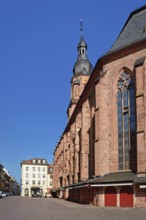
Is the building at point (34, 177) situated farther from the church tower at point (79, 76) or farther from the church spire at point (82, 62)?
the church spire at point (82, 62)

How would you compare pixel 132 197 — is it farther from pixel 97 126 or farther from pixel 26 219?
pixel 26 219

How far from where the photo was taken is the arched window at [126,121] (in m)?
33.0

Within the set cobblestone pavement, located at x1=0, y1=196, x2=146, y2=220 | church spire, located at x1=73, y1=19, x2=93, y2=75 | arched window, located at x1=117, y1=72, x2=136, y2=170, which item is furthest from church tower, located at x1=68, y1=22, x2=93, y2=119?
cobblestone pavement, located at x1=0, y1=196, x2=146, y2=220

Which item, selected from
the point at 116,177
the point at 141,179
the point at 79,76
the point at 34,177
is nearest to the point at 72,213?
the point at 141,179

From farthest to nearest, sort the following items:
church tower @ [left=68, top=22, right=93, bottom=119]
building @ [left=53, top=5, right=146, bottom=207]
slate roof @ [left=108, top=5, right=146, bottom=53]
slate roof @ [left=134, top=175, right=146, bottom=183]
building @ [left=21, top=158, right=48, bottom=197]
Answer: building @ [left=21, top=158, right=48, bottom=197], church tower @ [left=68, top=22, right=93, bottom=119], slate roof @ [left=108, top=5, right=146, bottom=53], building @ [left=53, top=5, right=146, bottom=207], slate roof @ [left=134, top=175, right=146, bottom=183]

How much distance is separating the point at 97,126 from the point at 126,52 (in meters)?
7.53

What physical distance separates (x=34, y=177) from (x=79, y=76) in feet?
201

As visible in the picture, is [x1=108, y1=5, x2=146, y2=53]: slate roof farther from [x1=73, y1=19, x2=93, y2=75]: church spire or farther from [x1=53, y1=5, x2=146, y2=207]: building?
[x1=73, y1=19, x2=93, y2=75]: church spire

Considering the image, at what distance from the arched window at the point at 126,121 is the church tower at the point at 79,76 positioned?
4421 centimetres

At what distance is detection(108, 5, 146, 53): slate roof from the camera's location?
3550cm

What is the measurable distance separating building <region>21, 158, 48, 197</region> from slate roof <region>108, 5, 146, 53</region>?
9732 cm

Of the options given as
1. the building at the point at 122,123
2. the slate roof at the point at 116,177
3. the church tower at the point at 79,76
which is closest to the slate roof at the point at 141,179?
the building at the point at 122,123

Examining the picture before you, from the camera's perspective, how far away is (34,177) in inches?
5162

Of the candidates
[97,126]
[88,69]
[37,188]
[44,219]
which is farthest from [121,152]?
[37,188]
